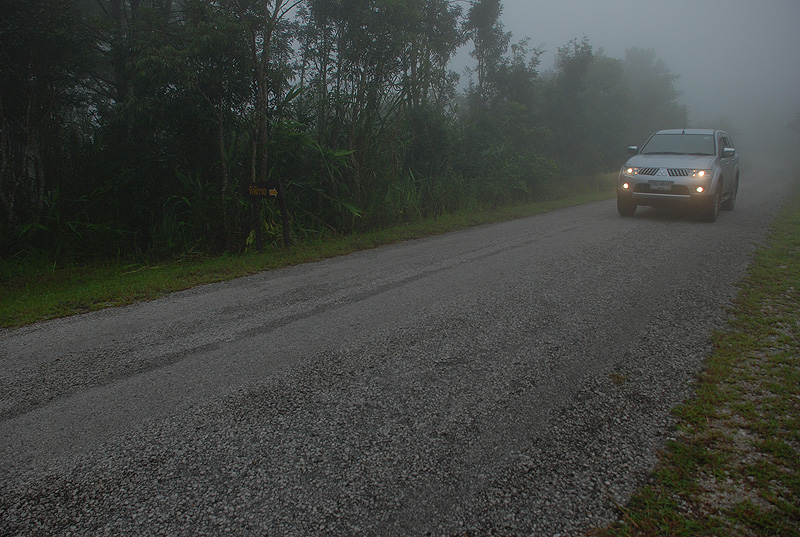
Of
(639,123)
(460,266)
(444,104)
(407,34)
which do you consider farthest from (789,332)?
(639,123)

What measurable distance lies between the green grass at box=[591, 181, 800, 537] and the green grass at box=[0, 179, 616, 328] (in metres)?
4.91

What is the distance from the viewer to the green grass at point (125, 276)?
471 cm

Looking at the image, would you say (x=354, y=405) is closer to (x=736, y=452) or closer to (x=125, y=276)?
(x=736, y=452)

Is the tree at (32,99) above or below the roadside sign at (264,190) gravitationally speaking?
above

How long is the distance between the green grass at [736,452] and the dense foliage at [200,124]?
677cm

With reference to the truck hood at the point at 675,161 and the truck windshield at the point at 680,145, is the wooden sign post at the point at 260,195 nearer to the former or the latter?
the truck hood at the point at 675,161

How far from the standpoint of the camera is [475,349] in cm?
333

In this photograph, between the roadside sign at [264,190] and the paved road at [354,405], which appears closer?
the paved road at [354,405]

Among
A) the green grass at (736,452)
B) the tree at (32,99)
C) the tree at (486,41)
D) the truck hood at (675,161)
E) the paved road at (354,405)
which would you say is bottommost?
the green grass at (736,452)

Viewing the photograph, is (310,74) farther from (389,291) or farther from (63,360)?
(63,360)

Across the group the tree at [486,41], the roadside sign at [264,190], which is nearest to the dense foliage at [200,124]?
A: the roadside sign at [264,190]

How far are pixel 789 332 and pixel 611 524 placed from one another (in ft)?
9.59

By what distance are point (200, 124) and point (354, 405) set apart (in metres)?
7.05

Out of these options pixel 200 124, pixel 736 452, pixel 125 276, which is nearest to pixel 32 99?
pixel 200 124
